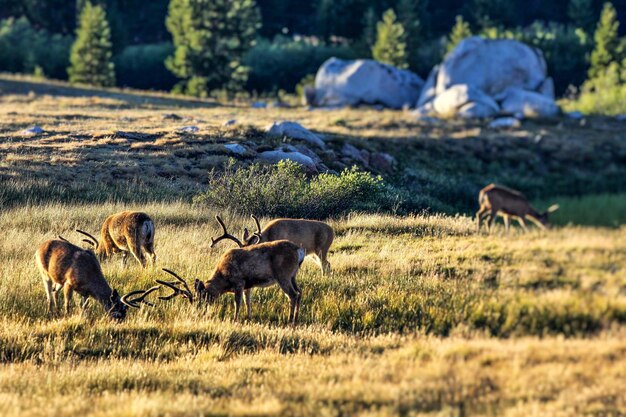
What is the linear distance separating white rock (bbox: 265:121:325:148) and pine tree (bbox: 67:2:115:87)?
42466 millimetres

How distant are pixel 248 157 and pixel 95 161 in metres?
5.61

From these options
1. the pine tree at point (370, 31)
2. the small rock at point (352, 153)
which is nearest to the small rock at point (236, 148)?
the small rock at point (352, 153)

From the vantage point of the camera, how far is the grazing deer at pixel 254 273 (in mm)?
10430

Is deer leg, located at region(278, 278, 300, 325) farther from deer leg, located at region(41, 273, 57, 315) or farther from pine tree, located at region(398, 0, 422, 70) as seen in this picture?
pine tree, located at region(398, 0, 422, 70)

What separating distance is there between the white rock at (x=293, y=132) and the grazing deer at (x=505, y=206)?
80.2ft

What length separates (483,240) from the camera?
682cm

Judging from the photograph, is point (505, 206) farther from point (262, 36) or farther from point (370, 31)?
point (262, 36)

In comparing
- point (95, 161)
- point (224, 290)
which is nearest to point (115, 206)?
point (95, 161)

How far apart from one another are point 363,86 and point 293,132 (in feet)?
112

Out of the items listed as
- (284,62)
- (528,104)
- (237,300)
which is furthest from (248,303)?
(284,62)

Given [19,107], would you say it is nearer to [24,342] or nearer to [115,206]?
[115,206]

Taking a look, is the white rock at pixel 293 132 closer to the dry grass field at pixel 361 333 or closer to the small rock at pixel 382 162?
the small rock at pixel 382 162

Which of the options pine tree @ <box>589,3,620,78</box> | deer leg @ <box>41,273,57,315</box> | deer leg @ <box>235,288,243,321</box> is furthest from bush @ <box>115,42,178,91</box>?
deer leg @ <box>235,288,243,321</box>

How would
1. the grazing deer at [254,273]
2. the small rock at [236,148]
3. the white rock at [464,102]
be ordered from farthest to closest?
the white rock at [464,102], the small rock at [236,148], the grazing deer at [254,273]
